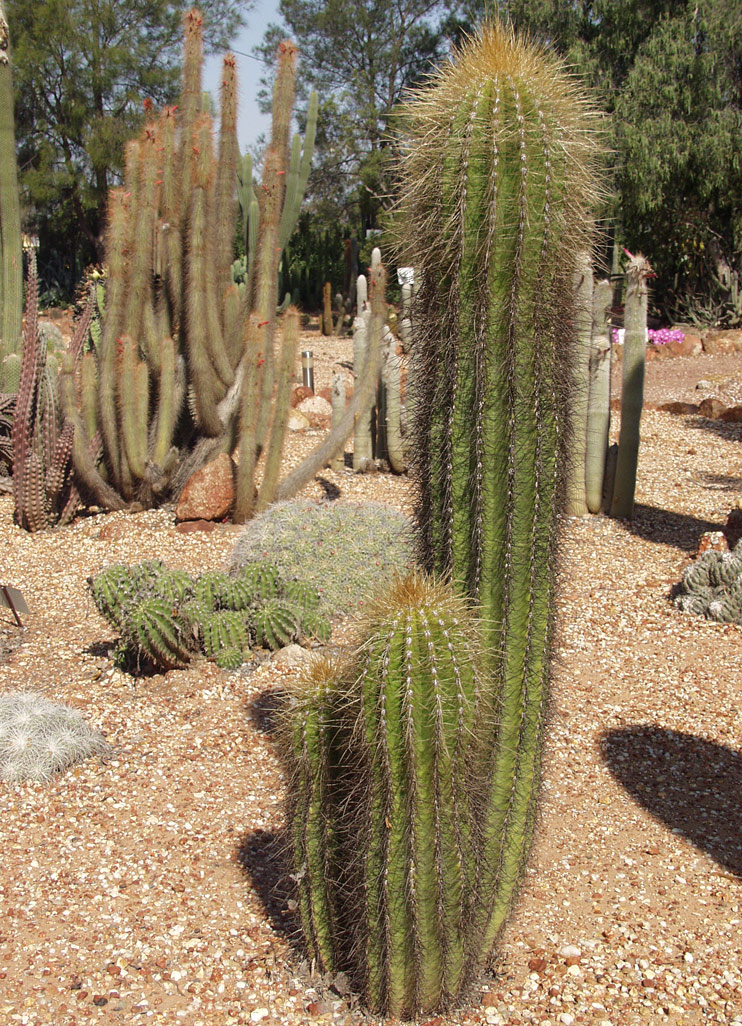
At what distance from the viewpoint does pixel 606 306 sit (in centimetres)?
714

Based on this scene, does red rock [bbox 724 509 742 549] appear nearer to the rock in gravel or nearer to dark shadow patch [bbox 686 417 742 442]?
the rock in gravel

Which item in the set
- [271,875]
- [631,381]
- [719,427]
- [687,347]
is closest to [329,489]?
[631,381]

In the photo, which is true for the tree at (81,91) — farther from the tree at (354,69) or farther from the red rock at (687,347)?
the red rock at (687,347)

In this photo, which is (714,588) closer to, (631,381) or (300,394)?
(631,381)

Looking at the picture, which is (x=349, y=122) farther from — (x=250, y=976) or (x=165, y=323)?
(x=250, y=976)

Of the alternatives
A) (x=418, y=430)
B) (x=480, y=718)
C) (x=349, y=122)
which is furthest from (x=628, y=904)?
(x=349, y=122)

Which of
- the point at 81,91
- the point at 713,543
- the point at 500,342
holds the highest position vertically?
the point at 81,91

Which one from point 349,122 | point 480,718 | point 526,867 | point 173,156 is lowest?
point 526,867

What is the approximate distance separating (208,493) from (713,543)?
3531 millimetres

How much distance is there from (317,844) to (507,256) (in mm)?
1644

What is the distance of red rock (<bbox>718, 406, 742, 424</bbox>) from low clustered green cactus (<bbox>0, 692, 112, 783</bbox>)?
8.54m

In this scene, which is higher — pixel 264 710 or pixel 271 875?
pixel 264 710

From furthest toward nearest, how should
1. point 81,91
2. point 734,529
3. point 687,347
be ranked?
point 81,91, point 687,347, point 734,529

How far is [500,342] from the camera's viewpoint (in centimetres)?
246
